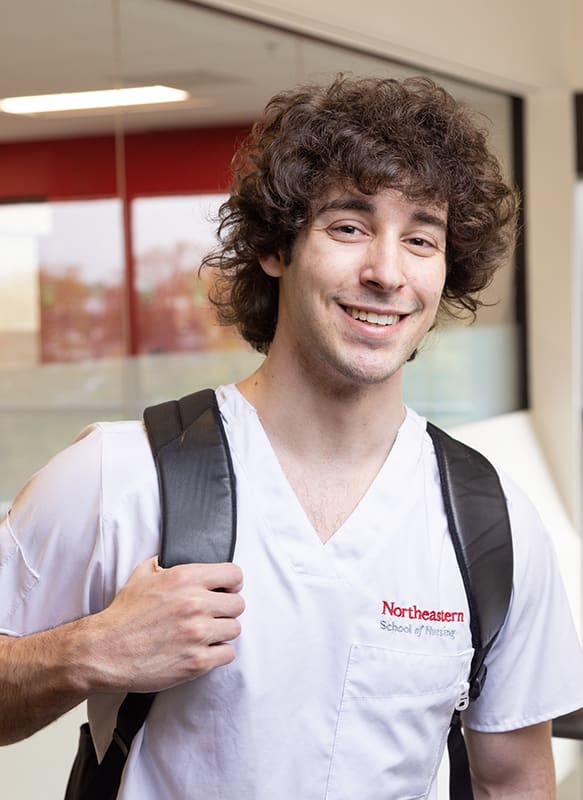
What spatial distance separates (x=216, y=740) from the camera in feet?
4.27

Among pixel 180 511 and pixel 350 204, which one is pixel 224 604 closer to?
pixel 180 511

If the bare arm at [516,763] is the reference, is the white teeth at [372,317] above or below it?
above

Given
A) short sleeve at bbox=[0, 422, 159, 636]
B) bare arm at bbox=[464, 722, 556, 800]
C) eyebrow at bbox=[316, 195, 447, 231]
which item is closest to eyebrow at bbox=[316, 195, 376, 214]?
eyebrow at bbox=[316, 195, 447, 231]

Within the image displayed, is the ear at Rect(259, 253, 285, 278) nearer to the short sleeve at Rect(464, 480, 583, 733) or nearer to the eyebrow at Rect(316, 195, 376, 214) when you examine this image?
the eyebrow at Rect(316, 195, 376, 214)

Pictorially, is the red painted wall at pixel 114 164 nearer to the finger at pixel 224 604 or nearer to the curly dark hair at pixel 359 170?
the curly dark hair at pixel 359 170

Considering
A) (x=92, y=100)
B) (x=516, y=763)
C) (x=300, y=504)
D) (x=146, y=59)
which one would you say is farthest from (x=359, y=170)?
(x=146, y=59)

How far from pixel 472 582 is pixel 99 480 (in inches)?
17.1

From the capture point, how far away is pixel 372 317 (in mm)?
1377

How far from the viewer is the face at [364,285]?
54.3 inches

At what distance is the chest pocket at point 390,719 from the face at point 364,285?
0.32 meters

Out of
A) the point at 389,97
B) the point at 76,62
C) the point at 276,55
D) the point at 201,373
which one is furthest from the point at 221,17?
the point at 389,97

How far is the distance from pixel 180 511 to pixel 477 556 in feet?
1.17

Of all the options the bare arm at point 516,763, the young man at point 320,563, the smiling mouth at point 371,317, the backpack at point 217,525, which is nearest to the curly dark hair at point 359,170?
the young man at point 320,563

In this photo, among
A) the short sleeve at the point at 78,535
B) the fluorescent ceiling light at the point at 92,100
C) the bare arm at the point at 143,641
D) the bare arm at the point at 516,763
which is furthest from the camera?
the fluorescent ceiling light at the point at 92,100
